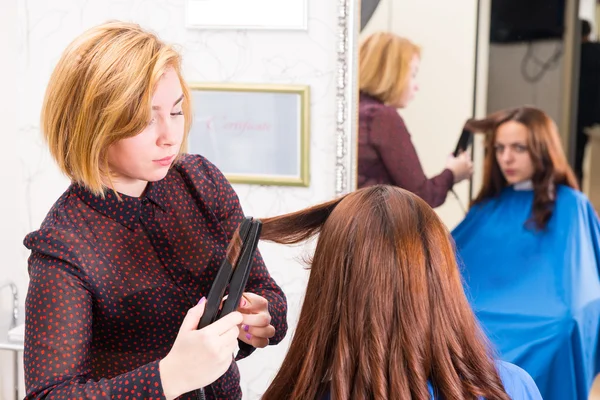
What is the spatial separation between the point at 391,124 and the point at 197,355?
4.04 feet

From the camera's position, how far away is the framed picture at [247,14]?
2090 millimetres

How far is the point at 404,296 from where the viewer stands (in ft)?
3.36

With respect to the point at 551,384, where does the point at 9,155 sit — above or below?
above

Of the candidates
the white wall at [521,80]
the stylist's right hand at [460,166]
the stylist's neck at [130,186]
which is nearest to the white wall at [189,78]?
the stylist's right hand at [460,166]

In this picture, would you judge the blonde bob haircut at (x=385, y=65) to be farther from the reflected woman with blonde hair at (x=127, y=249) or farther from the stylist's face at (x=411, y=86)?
the reflected woman with blonde hair at (x=127, y=249)

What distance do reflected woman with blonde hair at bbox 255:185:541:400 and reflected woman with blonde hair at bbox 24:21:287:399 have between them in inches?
5.2

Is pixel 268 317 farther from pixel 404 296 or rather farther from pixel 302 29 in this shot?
pixel 302 29

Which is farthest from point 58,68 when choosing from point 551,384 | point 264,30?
point 551,384

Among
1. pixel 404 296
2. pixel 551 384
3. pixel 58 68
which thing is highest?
pixel 58 68

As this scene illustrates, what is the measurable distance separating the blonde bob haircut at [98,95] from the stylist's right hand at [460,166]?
3.56 ft

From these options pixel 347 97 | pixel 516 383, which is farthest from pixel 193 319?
pixel 347 97

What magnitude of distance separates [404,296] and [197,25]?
137 centimetres

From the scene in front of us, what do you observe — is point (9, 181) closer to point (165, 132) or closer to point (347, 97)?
point (347, 97)

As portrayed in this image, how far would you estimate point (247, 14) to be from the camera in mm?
2125
